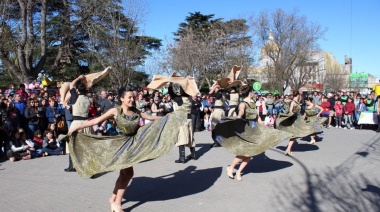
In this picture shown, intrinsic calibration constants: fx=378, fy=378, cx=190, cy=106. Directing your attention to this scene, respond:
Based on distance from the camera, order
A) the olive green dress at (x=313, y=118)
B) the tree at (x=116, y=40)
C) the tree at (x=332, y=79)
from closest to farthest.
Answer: the olive green dress at (x=313, y=118) < the tree at (x=116, y=40) < the tree at (x=332, y=79)

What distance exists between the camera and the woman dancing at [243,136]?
7.53 meters

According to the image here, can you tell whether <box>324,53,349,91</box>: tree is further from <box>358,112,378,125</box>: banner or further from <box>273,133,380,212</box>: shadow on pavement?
<box>273,133,380,212</box>: shadow on pavement

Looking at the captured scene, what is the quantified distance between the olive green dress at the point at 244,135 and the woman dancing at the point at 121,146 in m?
1.97

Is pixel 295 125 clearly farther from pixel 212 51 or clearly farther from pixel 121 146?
pixel 212 51

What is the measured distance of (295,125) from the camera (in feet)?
35.0

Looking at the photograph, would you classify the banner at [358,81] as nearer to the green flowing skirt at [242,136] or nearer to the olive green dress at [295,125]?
the olive green dress at [295,125]

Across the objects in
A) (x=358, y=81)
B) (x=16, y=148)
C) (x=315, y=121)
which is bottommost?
(x=16, y=148)

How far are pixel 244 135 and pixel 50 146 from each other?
6.17 meters

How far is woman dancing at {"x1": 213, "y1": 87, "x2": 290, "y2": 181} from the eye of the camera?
7527mm

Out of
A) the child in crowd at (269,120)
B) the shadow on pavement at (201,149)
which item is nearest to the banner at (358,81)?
the child in crowd at (269,120)

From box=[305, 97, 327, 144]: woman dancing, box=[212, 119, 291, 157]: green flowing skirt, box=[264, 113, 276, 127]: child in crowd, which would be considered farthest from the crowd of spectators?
box=[264, 113, 276, 127]: child in crowd

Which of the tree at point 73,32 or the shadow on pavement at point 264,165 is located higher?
the tree at point 73,32

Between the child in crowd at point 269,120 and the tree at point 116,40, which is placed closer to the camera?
the child in crowd at point 269,120

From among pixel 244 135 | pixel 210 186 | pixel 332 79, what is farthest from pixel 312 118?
pixel 332 79
